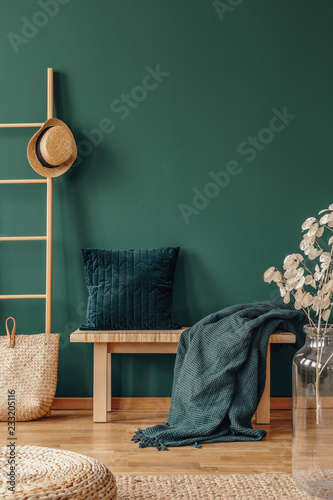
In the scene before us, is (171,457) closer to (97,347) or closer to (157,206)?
(97,347)

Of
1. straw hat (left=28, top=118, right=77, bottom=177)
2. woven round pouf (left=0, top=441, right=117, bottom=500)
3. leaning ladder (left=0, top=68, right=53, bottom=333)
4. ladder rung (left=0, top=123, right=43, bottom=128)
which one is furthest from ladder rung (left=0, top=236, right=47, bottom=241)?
woven round pouf (left=0, top=441, right=117, bottom=500)

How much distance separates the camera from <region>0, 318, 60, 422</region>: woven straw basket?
2850mm

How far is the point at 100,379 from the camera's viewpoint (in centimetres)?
280

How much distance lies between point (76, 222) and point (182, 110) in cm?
91

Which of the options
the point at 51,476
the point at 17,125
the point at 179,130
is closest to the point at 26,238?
the point at 17,125

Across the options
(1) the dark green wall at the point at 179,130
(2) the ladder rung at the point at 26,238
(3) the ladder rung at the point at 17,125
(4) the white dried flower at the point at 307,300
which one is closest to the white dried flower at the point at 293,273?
(4) the white dried flower at the point at 307,300

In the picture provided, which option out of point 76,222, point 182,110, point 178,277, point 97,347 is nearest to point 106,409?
point 97,347

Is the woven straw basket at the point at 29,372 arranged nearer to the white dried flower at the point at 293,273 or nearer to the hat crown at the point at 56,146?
the hat crown at the point at 56,146

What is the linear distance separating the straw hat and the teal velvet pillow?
494 mm

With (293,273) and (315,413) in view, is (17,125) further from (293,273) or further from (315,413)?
(315,413)

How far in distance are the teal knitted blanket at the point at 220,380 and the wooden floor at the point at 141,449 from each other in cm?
7

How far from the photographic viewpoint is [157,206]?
3.23 metres

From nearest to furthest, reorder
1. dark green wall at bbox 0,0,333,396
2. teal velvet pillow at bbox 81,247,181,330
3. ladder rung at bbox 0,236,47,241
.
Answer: teal velvet pillow at bbox 81,247,181,330
ladder rung at bbox 0,236,47,241
dark green wall at bbox 0,0,333,396

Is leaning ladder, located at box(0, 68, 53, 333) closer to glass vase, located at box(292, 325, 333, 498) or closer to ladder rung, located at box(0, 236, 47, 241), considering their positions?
ladder rung, located at box(0, 236, 47, 241)
